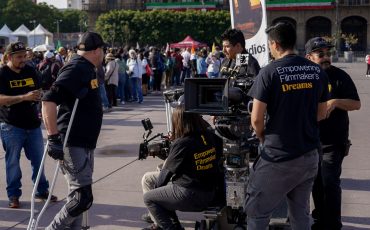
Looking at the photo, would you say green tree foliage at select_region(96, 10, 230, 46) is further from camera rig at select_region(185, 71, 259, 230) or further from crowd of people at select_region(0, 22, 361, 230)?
camera rig at select_region(185, 71, 259, 230)

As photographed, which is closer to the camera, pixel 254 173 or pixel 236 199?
pixel 254 173

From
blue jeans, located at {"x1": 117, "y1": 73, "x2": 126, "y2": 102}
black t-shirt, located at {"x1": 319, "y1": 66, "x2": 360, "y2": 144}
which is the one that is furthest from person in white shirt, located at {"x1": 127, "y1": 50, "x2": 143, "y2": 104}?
black t-shirt, located at {"x1": 319, "y1": 66, "x2": 360, "y2": 144}

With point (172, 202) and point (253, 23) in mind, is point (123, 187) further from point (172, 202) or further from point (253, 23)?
point (253, 23)

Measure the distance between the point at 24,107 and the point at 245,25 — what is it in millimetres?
3605

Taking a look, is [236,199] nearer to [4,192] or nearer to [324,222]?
[324,222]

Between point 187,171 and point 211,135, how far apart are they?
0.38m

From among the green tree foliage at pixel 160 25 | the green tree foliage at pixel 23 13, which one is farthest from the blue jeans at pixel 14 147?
the green tree foliage at pixel 23 13

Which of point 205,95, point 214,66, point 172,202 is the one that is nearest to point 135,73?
point 214,66

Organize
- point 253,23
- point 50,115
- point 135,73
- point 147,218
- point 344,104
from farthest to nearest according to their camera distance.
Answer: point 135,73 → point 253,23 → point 147,218 → point 344,104 → point 50,115

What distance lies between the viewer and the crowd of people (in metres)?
4.29

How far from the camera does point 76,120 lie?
5070 millimetres

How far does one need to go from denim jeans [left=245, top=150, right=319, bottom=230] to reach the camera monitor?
789 millimetres

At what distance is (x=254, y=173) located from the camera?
445 centimetres

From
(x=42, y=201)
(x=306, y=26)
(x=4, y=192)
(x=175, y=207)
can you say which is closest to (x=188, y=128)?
(x=175, y=207)
